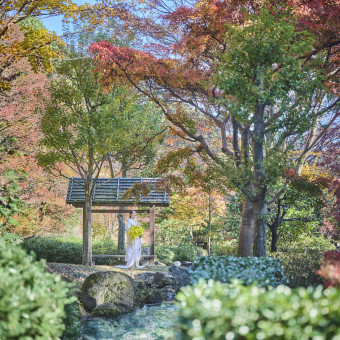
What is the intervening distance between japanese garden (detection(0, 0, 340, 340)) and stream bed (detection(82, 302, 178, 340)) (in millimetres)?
41

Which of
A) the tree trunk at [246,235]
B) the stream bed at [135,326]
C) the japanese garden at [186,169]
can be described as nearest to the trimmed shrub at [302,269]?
the japanese garden at [186,169]

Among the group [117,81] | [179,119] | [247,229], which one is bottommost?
[247,229]

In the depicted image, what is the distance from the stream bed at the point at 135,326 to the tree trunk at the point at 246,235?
2038 millimetres

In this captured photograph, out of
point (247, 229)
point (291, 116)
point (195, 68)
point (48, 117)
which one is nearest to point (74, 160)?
point (48, 117)

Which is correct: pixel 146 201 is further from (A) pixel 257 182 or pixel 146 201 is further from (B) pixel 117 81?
(A) pixel 257 182

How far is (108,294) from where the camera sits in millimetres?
8547

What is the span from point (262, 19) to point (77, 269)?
810cm

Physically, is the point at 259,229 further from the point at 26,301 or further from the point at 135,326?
the point at 26,301

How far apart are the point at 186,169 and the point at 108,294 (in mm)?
3742

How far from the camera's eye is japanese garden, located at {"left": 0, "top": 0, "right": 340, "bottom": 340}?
9.99 feet

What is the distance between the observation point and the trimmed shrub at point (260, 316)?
2581 mm

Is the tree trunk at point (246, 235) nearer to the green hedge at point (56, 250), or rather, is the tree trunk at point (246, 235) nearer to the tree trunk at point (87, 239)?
the tree trunk at point (87, 239)

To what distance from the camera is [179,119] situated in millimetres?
10258

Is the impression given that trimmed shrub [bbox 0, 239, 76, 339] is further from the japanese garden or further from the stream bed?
the stream bed
